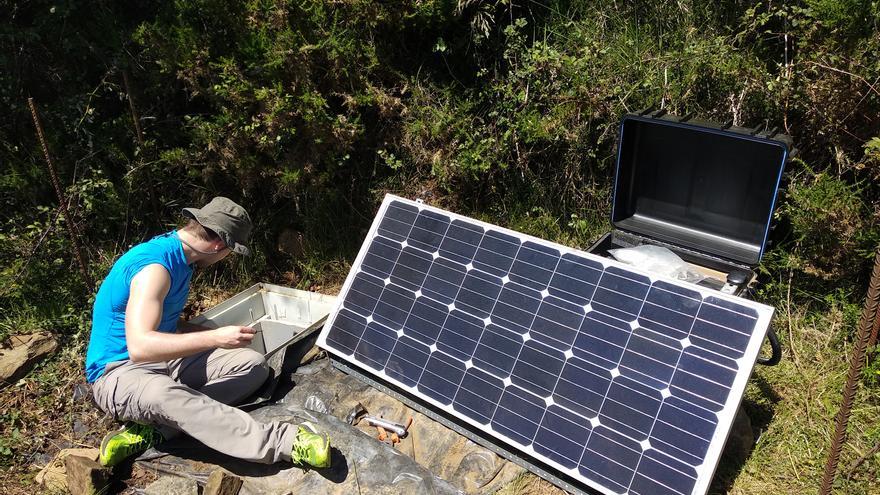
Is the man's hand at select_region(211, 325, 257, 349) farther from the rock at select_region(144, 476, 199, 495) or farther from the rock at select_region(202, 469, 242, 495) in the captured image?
the rock at select_region(144, 476, 199, 495)

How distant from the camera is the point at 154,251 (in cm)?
390

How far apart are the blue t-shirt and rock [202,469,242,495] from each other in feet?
3.39

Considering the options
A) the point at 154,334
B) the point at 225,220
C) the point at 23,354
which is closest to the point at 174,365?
the point at 154,334

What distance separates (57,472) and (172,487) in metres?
0.98

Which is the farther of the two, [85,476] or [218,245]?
[218,245]

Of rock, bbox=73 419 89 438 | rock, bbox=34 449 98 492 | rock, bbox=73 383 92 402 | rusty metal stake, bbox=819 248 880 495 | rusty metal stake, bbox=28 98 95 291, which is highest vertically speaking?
rusty metal stake, bbox=819 248 880 495

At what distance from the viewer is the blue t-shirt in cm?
389

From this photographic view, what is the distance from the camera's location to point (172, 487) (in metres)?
3.69

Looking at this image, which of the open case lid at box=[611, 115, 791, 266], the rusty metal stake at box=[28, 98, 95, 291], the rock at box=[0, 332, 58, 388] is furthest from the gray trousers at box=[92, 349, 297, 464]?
the open case lid at box=[611, 115, 791, 266]

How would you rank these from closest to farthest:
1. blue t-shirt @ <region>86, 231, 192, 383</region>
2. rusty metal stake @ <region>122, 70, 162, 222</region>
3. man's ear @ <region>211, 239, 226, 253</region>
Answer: blue t-shirt @ <region>86, 231, 192, 383</region>, man's ear @ <region>211, 239, 226, 253</region>, rusty metal stake @ <region>122, 70, 162, 222</region>

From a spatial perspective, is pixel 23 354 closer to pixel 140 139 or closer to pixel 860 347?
pixel 140 139

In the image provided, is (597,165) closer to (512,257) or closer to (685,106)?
(685,106)

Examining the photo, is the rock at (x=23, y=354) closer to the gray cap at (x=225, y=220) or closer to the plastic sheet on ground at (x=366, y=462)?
the plastic sheet on ground at (x=366, y=462)

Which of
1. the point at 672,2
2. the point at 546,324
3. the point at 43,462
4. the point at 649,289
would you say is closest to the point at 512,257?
the point at 546,324
